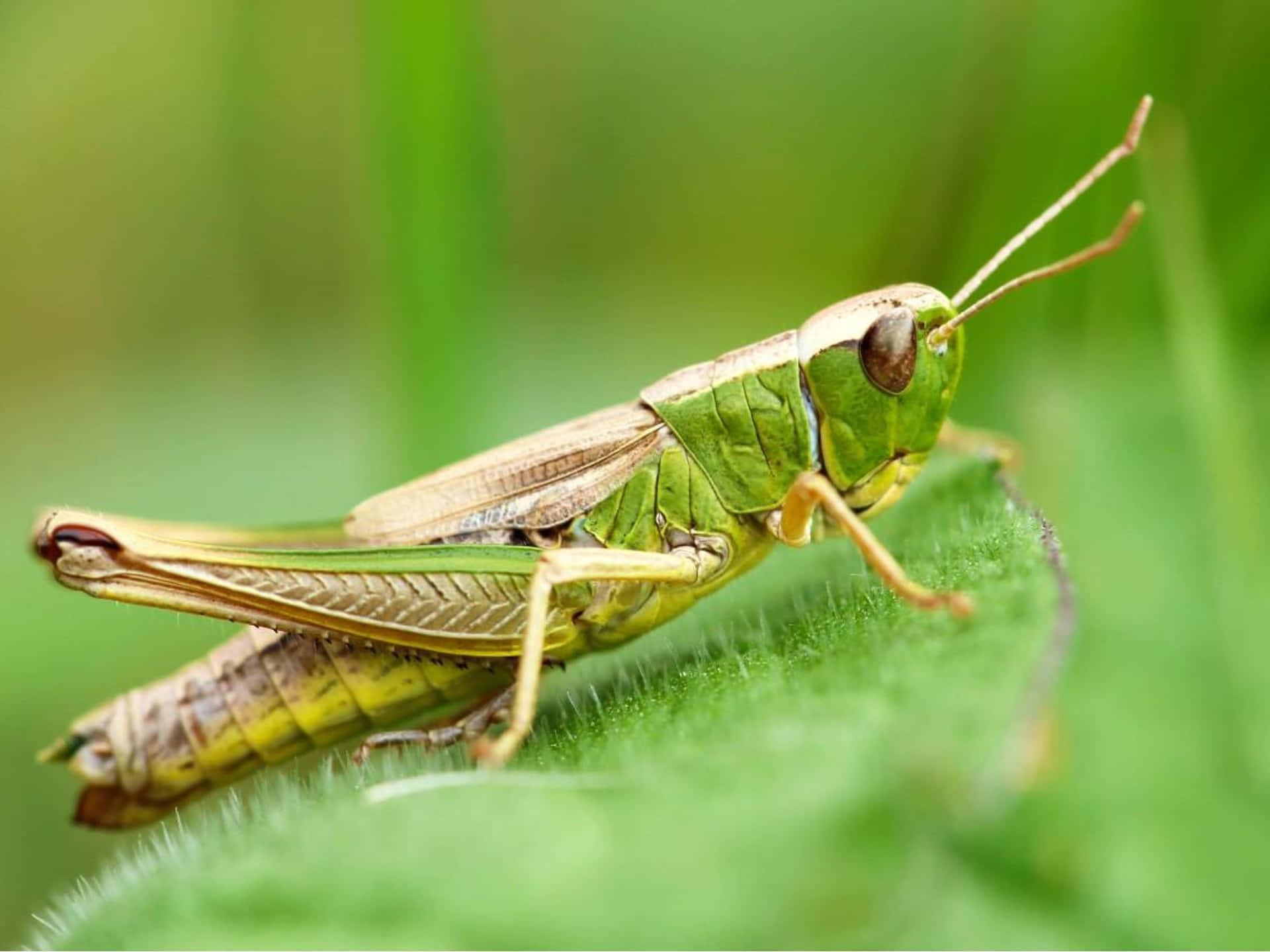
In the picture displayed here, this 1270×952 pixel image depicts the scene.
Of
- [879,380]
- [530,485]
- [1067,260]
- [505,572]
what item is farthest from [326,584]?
[1067,260]

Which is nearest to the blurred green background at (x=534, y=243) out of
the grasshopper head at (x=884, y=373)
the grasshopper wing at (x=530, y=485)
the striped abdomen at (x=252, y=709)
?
the striped abdomen at (x=252, y=709)

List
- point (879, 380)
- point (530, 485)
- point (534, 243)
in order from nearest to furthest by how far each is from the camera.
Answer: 1. point (879, 380)
2. point (530, 485)
3. point (534, 243)

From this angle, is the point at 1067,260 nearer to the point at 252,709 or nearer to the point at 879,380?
the point at 879,380

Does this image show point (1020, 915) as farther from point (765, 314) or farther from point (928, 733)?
point (765, 314)

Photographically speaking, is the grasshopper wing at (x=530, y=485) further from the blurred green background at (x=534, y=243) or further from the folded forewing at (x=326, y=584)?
the blurred green background at (x=534, y=243)

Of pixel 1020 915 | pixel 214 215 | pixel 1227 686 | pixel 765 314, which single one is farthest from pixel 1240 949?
pixel 214 215

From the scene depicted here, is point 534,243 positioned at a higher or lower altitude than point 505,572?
higher
